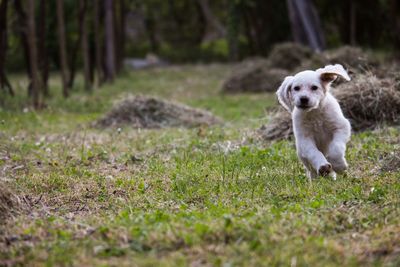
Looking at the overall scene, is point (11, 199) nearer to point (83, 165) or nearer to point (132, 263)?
point (132, 263)

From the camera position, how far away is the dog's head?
674 cm

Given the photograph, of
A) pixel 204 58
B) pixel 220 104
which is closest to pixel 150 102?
pixel 220 104

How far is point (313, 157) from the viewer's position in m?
6.71

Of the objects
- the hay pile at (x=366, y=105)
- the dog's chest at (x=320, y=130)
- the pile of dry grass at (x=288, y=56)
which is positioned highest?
the dog's chest at (x=320, y=130)

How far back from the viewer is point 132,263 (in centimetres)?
420

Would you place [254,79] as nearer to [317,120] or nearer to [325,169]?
[317,120]

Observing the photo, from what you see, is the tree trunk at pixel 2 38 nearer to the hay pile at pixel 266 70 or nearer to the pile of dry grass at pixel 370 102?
the hay pile at pixel 266 70

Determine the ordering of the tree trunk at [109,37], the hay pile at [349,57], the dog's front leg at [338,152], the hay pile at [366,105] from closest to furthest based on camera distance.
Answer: the dog's front leg at [338,152] < the hay pile at [366,105] < the hay pile at [349,57] < the tree trunk at [109,37]

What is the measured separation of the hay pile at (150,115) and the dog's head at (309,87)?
5616mm

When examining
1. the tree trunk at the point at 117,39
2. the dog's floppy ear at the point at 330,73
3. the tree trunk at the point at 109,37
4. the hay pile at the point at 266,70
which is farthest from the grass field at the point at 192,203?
the tree trunk at the point at 117,39

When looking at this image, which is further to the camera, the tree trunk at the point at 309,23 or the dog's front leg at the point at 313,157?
the tree trunk at the point at 309,23

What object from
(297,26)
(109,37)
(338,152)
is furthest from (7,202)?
(109,37)

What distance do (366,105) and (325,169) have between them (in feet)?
13.2

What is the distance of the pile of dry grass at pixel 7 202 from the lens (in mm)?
5411
